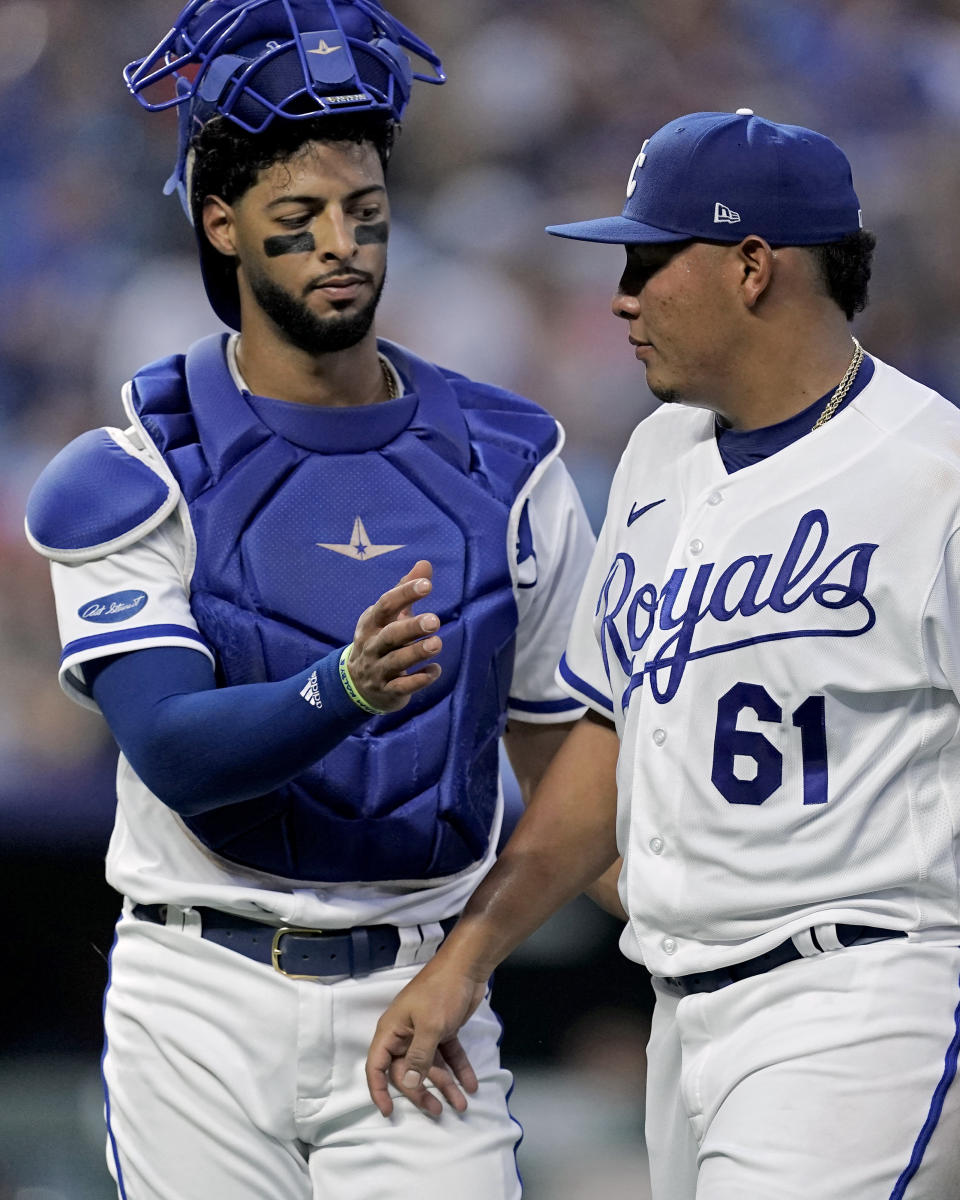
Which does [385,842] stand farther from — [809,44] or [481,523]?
[809,44]

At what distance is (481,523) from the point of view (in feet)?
8.29

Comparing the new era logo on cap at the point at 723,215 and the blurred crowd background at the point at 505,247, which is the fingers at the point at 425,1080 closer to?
the new era logo on cap at the point at 723,215

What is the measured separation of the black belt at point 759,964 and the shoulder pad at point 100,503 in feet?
3.10

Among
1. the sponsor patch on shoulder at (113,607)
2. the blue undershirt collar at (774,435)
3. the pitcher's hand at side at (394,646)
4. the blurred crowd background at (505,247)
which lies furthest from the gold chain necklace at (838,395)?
the blurred crowd background at (505,247)

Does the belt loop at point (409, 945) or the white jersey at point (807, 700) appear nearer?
the white jersey at point (807, 700)

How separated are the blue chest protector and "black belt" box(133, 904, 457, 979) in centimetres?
8

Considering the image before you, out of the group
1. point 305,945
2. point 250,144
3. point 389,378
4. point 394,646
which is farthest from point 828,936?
point 250,144

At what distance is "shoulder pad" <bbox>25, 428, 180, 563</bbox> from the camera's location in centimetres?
237

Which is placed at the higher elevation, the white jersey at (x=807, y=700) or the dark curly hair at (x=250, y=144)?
the dark curly hair at (x=250, y=144)

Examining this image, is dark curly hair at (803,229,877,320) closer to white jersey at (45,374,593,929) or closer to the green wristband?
white jersey at (45,374,593,929)

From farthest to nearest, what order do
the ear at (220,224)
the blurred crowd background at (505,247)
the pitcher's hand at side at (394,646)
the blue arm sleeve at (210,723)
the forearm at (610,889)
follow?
the blurred crowd background at (505,247) → the forearm at (610,889) → the ear at (220,224) → the blue arm sleeve at (210,723) → the pitcher's hand at side at (394,646)

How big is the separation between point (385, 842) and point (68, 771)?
6.19ft

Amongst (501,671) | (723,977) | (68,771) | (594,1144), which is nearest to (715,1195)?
(723,977)

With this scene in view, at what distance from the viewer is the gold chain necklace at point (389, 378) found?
8.76ft
